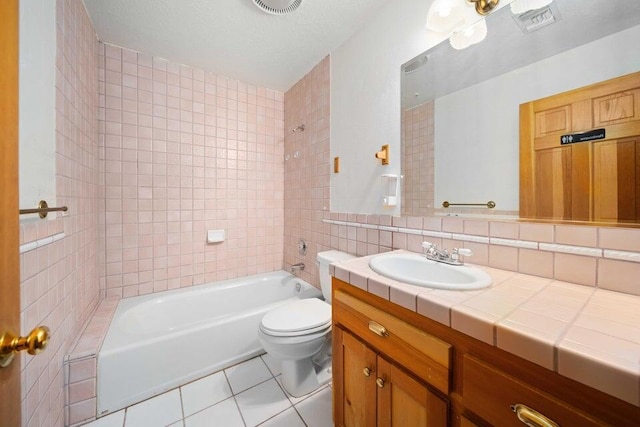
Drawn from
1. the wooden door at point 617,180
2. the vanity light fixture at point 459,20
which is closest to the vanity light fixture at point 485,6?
the vanity light fixture at point 459,20

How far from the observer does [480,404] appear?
1.79 ft

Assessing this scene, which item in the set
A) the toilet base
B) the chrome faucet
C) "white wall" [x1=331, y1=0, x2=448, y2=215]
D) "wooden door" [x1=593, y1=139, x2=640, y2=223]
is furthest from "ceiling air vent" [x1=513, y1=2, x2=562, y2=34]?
the toilet base

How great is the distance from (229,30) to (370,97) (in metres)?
1.05

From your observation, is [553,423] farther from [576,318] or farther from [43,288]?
[43,288]

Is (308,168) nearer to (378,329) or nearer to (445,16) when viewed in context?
(445,16)

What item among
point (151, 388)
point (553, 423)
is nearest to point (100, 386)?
point (151, 388)

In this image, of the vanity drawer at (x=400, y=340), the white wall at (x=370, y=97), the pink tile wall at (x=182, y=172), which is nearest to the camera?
the vanity drawer at (x=400, y=340)

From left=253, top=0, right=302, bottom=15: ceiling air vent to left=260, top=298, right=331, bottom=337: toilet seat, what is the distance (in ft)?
5.93

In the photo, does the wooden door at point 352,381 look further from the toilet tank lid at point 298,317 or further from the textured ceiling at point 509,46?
the textured ceiling at point 509,46

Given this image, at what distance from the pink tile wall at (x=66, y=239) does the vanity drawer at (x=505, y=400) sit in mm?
1358

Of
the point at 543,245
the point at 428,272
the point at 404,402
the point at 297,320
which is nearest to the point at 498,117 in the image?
the point at 543,245

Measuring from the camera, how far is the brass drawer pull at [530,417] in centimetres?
45

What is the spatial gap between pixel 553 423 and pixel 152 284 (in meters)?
2.36

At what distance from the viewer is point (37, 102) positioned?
889 millimetres
